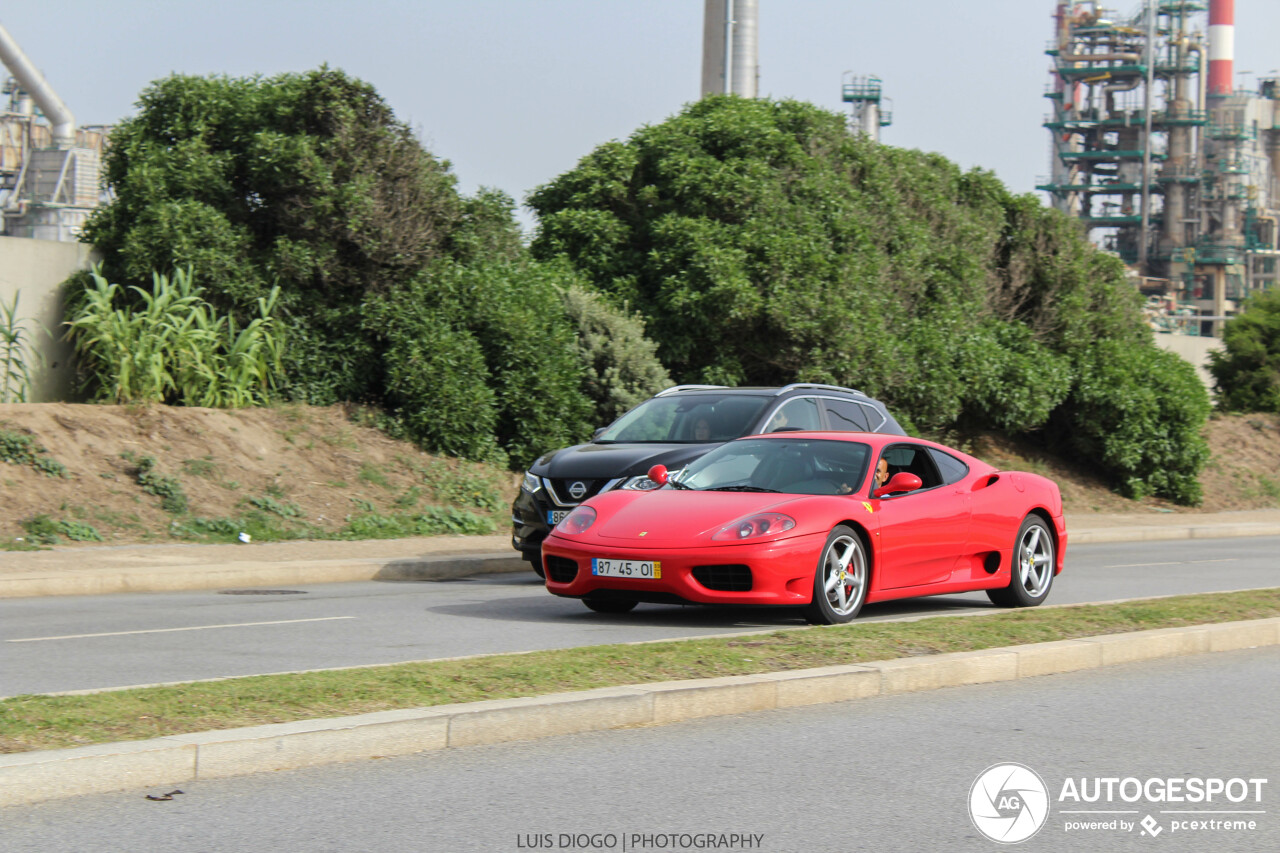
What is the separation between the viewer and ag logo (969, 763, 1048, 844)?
5125 millimetres

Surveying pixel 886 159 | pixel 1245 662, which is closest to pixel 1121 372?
pixel 886 159

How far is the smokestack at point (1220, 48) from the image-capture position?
10350 cm

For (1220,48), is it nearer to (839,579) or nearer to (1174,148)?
(1174,148)

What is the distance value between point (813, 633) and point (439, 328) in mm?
12105

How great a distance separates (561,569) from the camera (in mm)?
10250

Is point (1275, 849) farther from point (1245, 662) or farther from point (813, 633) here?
point (1245, 662)

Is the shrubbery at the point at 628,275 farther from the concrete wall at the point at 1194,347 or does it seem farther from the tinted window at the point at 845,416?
the concrete wall at the point at 1194,347

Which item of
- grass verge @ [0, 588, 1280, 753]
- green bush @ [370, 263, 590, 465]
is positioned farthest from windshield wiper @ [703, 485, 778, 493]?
green bush @ [370, 263, 590, 465]

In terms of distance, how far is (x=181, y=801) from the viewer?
515 cm

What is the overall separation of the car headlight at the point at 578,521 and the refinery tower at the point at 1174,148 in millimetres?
97701

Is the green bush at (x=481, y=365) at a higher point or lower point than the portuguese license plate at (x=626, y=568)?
higher

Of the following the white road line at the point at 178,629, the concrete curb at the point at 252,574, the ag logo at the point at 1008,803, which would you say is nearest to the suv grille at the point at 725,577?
the white road line at the point at 178,629

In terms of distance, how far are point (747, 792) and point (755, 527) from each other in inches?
164

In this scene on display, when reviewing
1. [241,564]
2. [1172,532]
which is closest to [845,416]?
[241,564]
